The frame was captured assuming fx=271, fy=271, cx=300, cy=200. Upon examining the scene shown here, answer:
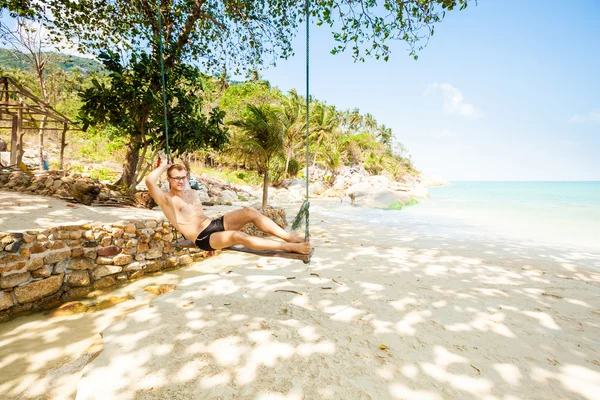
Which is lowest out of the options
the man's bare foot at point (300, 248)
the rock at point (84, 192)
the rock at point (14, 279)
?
the rock at point (14, 279)

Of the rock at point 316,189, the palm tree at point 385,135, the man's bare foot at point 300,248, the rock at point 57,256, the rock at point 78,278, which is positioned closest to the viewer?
the man's bare foot at point 300,248

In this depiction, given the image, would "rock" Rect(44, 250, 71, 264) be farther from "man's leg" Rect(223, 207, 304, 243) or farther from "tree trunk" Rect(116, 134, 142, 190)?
"tree trunk" Rect(116, 134, 142, 190)

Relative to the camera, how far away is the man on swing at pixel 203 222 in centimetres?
328

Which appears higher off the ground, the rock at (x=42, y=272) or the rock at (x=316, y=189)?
the rock at (x=316, y=189)

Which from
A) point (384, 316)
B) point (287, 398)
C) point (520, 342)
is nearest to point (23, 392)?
point (287, 398)

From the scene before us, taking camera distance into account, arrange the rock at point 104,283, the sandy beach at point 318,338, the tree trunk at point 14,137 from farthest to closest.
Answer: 1. the tree trunk at point 14,137
2. the rock at point 104,283
3. the sandy beach at point 318,338

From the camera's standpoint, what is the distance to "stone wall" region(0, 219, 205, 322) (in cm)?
377

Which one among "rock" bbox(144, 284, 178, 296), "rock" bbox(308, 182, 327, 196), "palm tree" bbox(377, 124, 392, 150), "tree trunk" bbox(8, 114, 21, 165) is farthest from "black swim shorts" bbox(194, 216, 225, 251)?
"palm tree" bbox(377, 124, 392, 150)

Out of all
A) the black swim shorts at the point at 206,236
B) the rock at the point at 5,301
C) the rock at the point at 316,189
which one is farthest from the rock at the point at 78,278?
the rock at the point at 316,189

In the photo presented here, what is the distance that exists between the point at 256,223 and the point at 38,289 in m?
3.43

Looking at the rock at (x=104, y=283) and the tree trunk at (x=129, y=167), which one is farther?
the tree trunk at (x=129, y=167)

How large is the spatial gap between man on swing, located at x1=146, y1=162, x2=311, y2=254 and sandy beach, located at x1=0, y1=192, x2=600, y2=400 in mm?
1040

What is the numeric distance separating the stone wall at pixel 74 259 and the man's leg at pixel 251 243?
107 inches

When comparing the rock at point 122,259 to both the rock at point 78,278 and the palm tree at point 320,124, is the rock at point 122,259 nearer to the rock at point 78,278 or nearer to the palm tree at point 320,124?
the rock at point 78,278
